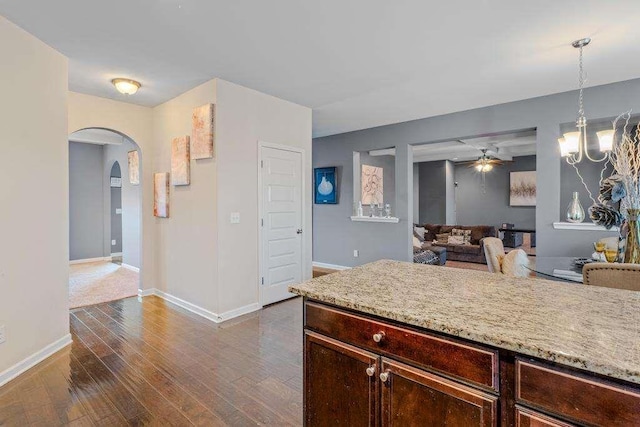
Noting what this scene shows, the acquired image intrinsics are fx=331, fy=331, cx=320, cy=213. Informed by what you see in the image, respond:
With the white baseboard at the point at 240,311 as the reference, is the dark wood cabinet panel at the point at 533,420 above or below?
above

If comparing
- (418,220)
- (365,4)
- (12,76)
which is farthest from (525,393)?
(418,220)

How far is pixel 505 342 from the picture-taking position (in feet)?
3.22

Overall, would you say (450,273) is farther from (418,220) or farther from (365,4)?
(418,220)

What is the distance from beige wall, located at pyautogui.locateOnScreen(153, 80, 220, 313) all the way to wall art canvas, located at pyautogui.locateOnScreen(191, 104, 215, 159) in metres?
0.09

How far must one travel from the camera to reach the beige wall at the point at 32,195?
2.48m

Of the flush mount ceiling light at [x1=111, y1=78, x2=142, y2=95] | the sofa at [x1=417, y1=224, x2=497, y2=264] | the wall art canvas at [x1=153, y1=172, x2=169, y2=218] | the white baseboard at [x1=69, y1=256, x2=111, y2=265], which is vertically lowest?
the white baseboard at [x1=69, y1=256, x2=111, y2=265]

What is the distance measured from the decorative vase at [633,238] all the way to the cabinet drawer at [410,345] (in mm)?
1866

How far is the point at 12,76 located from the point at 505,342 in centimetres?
357

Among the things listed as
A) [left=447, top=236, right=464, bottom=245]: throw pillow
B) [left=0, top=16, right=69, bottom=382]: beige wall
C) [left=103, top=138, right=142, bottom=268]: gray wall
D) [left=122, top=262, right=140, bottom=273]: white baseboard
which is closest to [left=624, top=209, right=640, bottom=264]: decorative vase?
[left=0, top=16, right=69, bottom=382]: beige wall

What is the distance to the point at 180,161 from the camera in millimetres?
4004

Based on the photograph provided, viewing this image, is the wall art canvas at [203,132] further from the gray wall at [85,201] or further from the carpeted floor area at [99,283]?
the gray wall at [85,201]

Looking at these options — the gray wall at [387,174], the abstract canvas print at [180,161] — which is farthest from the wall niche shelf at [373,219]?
the abstract canvas print at [180,161]

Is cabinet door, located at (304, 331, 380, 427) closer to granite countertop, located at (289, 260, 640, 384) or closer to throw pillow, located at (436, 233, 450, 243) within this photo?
granite countertop, located at (289, 260, 640, 384)

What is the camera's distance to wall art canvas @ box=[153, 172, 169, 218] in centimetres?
430
